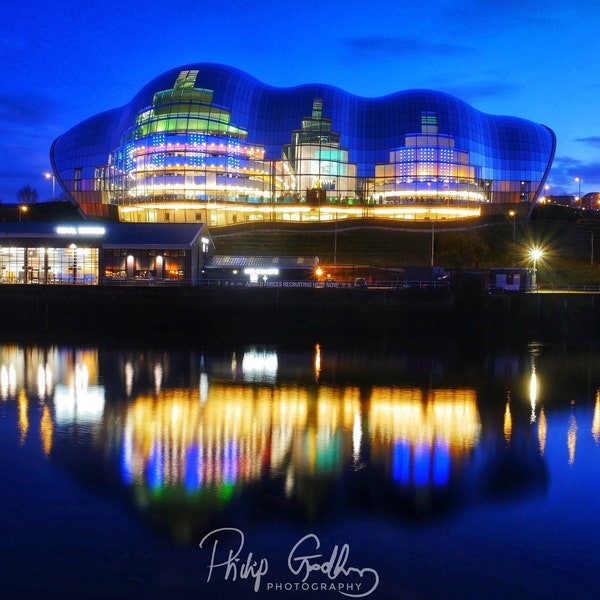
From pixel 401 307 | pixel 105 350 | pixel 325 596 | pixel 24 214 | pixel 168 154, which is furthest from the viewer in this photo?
pixel 24 214

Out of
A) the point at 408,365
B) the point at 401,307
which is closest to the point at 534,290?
the point at 401,307

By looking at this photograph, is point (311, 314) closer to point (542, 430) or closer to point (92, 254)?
point (92, 254)

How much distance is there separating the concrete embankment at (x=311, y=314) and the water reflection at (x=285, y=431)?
9811 mm

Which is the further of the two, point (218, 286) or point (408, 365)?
point (218, 286)

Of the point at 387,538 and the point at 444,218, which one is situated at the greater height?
the point at 444,218

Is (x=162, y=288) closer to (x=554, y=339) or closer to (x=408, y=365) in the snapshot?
(x=408, y=365)

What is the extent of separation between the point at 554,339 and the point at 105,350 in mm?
31223

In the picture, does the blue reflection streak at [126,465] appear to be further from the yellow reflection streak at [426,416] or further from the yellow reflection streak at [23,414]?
the yellow reflection streak at [426,416]

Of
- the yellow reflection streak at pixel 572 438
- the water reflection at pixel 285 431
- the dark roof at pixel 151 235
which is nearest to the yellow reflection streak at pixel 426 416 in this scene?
the water reflection at pixel 285 431

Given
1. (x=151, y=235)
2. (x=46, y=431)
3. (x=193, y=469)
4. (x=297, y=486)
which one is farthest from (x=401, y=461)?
(x=151, y=235)

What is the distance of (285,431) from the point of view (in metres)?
22.6

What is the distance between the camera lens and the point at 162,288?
48.4m

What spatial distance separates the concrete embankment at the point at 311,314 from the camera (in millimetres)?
47000

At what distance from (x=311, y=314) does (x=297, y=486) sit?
99.1ft
